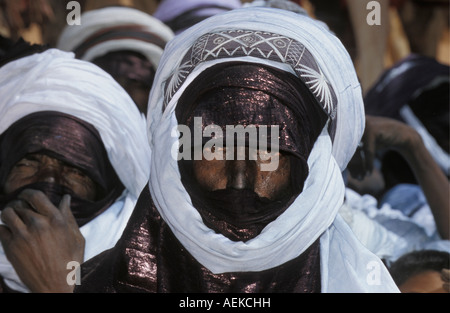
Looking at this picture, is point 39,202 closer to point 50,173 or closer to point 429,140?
point 50,173

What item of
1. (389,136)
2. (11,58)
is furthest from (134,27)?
(389,136)

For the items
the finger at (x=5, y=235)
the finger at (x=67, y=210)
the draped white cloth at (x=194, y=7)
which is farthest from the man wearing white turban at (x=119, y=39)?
the finger at (x=5, y=235)

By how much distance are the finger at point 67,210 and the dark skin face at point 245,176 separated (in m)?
0.49

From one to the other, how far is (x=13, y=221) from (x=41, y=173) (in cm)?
18

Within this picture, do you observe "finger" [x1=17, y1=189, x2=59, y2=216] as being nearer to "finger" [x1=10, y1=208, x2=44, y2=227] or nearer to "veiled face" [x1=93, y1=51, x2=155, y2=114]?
"finger" [x1=10, y1=208, x2=44, y2=227]

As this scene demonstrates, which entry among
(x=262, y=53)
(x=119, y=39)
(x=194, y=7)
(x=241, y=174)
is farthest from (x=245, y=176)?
(x=194, y=7)

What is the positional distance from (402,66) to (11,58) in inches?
78.0

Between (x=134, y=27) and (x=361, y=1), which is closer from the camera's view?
(x=134, y=27)

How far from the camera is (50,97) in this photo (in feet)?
9.52

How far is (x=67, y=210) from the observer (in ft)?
9.27

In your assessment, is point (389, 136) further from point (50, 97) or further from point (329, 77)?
point (50, 97)

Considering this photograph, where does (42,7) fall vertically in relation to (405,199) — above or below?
above
